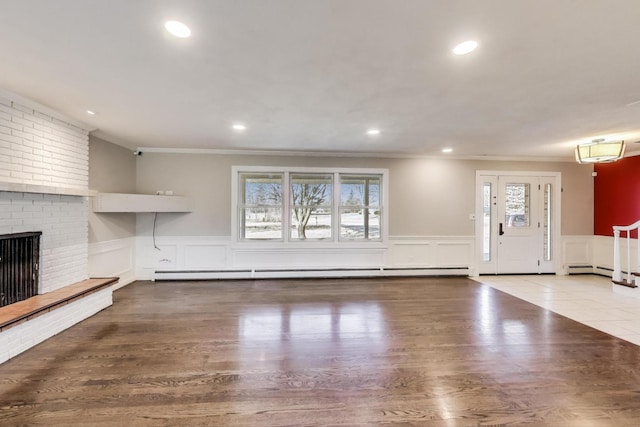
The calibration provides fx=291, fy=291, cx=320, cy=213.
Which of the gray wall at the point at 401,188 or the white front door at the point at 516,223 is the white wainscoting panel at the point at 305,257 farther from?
the white front door at the point at 516,223

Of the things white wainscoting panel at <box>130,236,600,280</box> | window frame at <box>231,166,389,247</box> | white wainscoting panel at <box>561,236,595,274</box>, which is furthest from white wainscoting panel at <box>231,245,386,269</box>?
white wainscoting panel at <box>561,236,595,274</box>

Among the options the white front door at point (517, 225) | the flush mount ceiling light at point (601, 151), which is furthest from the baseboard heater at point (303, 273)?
the flush mount ceiling light at point (601, 151)

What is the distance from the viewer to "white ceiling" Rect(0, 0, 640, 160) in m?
1.61

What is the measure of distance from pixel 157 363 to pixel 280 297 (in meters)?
2.10

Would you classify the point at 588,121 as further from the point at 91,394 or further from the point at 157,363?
the point at 91,394

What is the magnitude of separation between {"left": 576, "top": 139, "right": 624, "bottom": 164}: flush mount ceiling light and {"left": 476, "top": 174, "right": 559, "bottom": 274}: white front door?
5.17ft

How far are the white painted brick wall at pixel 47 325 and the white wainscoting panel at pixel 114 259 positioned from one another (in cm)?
68

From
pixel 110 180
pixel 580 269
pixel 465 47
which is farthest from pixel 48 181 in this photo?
pixel 580 269

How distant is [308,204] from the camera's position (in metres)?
5.74

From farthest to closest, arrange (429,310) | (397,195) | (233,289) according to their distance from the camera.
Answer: (397,195) < (233,289) < (429,310)

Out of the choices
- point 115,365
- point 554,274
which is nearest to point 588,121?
point 554,274

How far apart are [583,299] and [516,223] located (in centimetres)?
193

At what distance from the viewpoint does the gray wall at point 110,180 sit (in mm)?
4195

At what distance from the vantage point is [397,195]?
5750 millimetres
